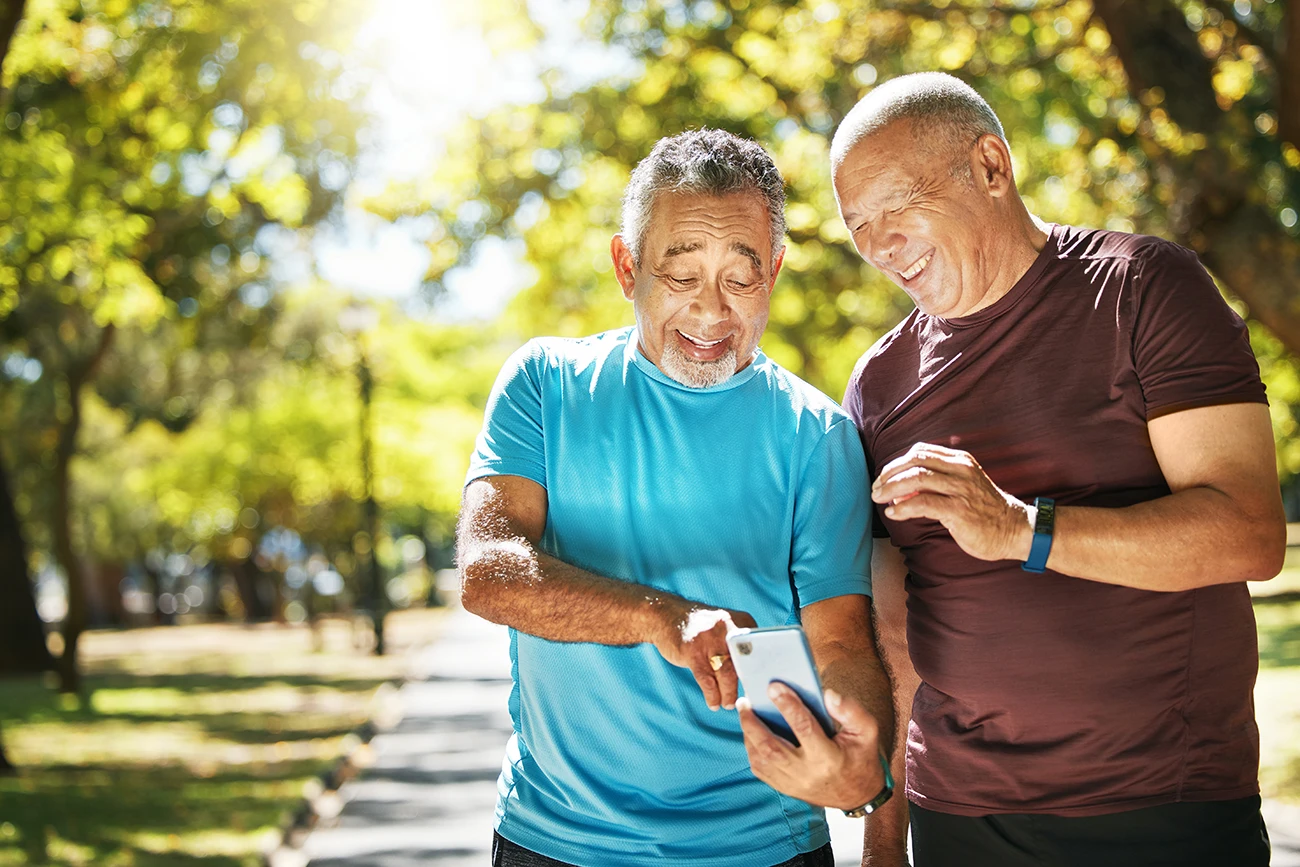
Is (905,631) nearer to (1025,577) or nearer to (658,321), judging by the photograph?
(1025,577)

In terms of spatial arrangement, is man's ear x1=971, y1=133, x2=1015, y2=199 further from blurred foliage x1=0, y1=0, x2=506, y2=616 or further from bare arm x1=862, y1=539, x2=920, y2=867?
blurred foliage x1=0, y1=0, x2=506, y2=616

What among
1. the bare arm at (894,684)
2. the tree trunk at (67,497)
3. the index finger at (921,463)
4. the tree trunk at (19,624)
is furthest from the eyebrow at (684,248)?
the tree trunk at (19,624)

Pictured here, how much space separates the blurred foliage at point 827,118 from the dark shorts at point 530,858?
8015 millimetres

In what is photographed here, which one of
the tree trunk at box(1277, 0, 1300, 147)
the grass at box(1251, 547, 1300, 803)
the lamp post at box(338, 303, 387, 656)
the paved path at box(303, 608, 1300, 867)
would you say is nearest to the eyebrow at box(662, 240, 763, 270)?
the paved path at box(303, 608, 1300, 867)

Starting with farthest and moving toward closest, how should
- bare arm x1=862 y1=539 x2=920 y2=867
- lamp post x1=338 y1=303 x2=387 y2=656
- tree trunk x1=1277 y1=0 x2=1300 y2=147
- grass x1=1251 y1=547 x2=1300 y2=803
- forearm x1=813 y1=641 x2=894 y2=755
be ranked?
lamp post x1=338 y1=303 x2=387 y2=656 < grass x1=1251 y1=547 x2=1300 y2=803 < tree trunk x1=1277 y1=0 x2=1300 y2=147 < bare arm x1=862 y1=539 x2=920 y2=867 < forearm x1=813 y1=641 x2=894 y2=755

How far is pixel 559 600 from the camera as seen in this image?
263cm

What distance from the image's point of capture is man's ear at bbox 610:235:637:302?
10.3ft

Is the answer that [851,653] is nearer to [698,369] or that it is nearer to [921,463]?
[921,463]

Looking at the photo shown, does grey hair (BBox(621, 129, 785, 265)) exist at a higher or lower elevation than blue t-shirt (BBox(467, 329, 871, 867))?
higher

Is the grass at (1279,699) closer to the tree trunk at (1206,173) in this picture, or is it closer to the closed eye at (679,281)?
the tree trunk at (1206,173)

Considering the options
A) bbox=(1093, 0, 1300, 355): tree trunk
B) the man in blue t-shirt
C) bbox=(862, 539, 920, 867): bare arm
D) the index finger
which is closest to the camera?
the index finger

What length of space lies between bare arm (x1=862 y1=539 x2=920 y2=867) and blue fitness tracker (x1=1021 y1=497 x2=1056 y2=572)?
678 millimetres

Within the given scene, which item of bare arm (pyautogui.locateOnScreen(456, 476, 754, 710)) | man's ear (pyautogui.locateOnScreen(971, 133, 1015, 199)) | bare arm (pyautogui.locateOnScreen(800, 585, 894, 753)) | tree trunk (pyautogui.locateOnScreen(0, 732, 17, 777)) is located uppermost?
man's ear (pyautogui.locateOnScreen(971, 133, 1015, 199))

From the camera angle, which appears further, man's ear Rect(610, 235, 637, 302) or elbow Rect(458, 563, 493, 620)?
man's ear Rect(610, 235, 637, 302)
